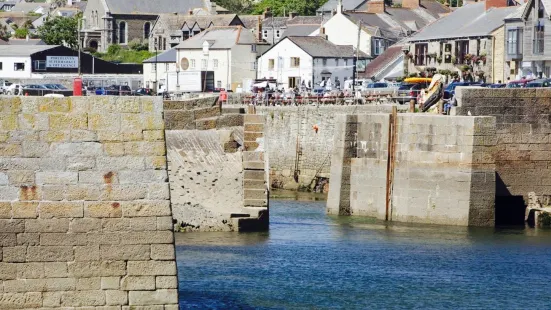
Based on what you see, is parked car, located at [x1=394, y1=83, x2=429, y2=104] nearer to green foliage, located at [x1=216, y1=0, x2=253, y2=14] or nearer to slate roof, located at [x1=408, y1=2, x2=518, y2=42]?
slate roof, located at [x1=408, y1=2, x2=518, y2=42]

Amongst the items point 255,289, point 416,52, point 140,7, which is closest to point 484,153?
point 255,289

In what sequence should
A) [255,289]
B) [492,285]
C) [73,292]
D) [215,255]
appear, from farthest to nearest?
[215,255]
[492,285]
[255,289]
[73,292]

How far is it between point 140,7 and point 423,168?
115 m

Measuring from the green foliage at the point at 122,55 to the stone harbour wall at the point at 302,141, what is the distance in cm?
7456

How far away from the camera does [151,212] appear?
18609 mm

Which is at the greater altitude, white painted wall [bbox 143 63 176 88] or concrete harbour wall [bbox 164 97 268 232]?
white painted wall [bbox 143 63 176 88]

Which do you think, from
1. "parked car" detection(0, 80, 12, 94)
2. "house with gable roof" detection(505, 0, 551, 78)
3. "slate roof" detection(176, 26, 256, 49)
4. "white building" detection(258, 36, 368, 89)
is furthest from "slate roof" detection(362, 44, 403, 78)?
"parked car" detection(0, 80, 12, 94)

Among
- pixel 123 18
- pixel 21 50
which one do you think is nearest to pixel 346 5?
pixel 123 18

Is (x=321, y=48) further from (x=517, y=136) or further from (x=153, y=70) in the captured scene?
(x=517, y=136)

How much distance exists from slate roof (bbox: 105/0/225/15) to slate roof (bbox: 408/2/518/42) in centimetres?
6675

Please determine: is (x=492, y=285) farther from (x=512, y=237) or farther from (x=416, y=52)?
(x=416, y=52)

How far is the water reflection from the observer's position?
26.9 metres

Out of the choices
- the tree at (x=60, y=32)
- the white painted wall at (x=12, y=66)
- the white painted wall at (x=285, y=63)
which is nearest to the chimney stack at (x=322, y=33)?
the white painted wall at (x=285, y=63)

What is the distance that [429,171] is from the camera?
125 ft
